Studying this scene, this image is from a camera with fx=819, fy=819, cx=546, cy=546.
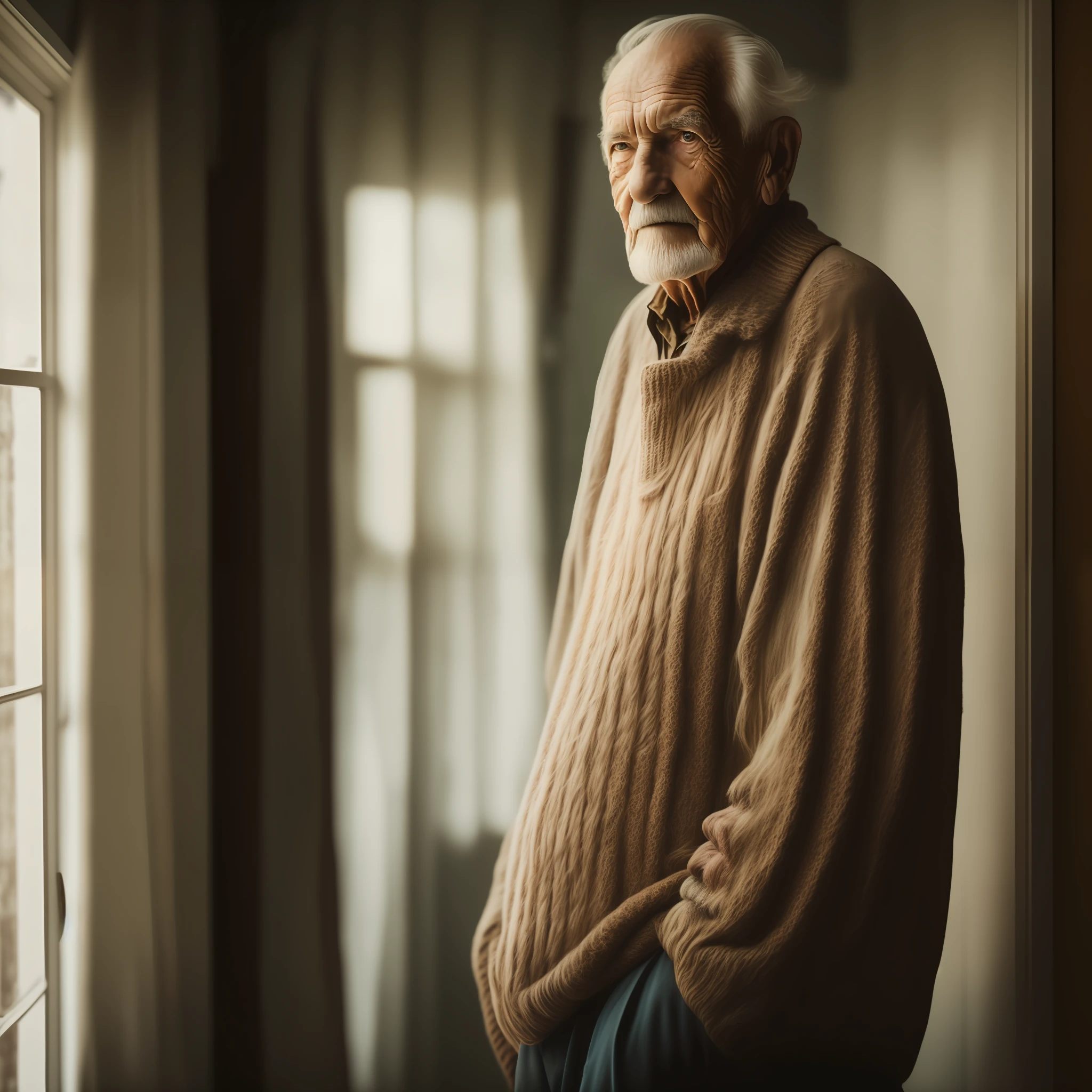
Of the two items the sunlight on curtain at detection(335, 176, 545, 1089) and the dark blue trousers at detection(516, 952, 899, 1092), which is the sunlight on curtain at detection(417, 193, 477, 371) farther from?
the dark blue trousers at detection(516, 952, 899, 1092)

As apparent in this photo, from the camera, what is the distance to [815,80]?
116cm

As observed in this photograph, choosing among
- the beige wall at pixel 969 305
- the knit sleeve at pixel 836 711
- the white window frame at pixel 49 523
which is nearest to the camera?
the knit sleeve at pixel 836 711

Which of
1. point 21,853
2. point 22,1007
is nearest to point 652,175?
point 21,853

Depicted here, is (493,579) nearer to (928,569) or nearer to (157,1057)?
(928,569)

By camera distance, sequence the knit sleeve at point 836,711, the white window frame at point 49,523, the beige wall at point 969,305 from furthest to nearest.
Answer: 1. the white window frame at point 49,523
2. the beige wall at point 969,305
3. the knit sleeve at point 836,711

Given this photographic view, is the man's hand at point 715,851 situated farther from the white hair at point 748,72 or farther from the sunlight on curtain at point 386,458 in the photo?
the white hair at point 748,72

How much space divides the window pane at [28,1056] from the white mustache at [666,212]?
1.47 metres

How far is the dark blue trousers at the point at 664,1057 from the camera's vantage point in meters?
1.05

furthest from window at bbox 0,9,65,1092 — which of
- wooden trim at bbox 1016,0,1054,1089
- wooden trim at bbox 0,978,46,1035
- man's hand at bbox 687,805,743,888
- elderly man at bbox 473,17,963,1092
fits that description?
A: wooden trim at bbox 1016,0,1054,1089

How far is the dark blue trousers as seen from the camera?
105 cm

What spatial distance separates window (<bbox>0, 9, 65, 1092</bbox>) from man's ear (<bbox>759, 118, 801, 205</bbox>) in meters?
1.07

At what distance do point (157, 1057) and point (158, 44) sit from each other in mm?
1532

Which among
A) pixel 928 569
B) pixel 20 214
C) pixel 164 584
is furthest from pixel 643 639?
pixel 20 214

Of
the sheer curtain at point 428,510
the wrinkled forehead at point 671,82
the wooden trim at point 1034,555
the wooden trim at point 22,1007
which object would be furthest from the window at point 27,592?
the wooden trim at point 1034,555
